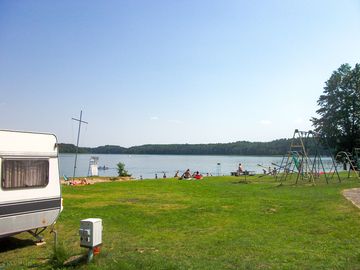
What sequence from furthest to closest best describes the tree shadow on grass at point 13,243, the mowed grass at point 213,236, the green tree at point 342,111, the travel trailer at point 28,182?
the green tree at point 342,111, the tree shadow on grass at point 13,243, the travel trailer at point 28,182, the mowed grass at point 213,236

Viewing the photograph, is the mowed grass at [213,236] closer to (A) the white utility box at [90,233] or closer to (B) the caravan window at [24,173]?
(A) the white utility box at [90,233]

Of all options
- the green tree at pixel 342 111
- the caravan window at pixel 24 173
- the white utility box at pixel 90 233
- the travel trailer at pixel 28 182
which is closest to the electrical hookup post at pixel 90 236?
the white utility box at pixel 90 233

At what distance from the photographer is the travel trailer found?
8156 millimetres

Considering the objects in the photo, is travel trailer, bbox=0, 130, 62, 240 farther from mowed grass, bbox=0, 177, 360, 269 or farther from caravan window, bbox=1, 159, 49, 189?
mowed grass, bbox=0, 177, 360, 269

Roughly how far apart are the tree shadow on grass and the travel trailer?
1.16 feet

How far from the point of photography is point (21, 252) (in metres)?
8.38

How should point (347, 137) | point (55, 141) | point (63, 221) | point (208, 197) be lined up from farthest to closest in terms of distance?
point (347, 137)
point (208, 197)
point (63, 221)
point (55, 141)

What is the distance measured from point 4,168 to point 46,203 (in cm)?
145

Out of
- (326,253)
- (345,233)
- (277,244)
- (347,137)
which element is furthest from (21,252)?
(347,137)

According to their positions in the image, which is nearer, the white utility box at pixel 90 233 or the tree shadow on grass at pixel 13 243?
the white utility box at pixel 90 233

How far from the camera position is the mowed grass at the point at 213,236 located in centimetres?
702

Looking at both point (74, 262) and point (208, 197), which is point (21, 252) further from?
point (208, 197)

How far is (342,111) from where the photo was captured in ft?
140

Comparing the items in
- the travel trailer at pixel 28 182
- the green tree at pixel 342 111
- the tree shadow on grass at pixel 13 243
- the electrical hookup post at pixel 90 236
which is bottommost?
the tree shadow on grass at pixel 13 243
